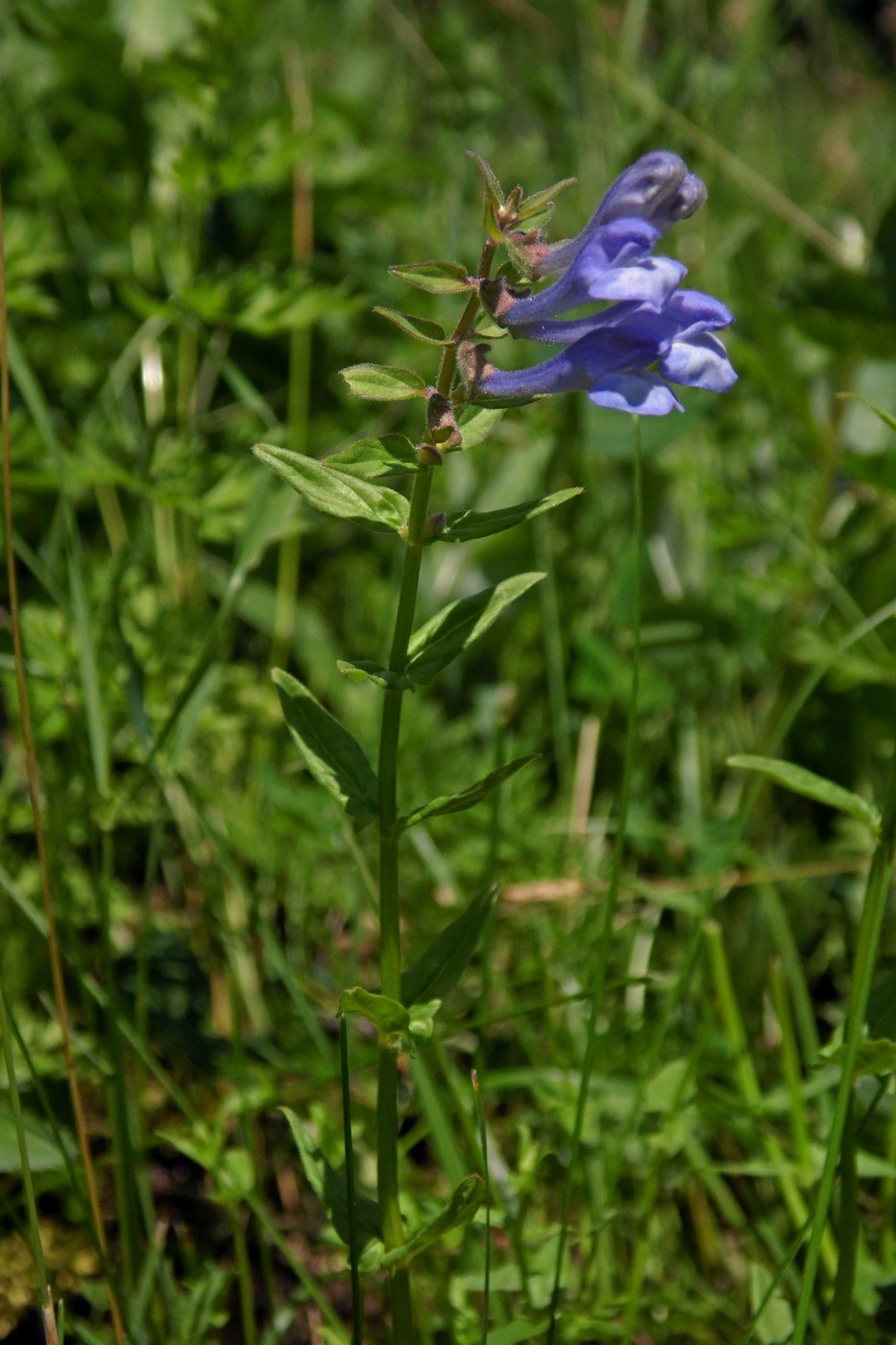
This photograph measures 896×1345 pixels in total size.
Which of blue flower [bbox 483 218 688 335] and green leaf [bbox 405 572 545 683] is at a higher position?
blue flower [bbox 483 218 688 335]

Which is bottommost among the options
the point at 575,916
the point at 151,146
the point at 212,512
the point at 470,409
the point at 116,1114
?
the point at 575,916

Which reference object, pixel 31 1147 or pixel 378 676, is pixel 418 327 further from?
pixel 31 1147

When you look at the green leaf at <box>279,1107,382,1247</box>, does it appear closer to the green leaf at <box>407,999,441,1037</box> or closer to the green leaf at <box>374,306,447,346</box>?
the green leaf at <box>407,999,441,1037</box>

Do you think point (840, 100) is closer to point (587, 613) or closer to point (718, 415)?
point (718, 415)

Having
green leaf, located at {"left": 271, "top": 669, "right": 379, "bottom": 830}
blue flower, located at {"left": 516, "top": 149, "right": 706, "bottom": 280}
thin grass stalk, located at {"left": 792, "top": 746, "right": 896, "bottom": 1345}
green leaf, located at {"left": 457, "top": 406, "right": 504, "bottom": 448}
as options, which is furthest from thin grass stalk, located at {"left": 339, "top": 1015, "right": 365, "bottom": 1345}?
blue flower, located at {"left": 516, "top": 149, "right": 706, "bottom": 280}

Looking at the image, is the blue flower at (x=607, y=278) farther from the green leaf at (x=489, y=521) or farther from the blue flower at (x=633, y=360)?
the green leaf at (x=489, y=521)

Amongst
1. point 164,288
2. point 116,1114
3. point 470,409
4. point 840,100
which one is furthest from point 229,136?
point 840,100

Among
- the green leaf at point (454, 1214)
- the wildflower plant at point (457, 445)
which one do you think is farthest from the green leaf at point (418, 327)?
the green leaf at point (454, 1214)
